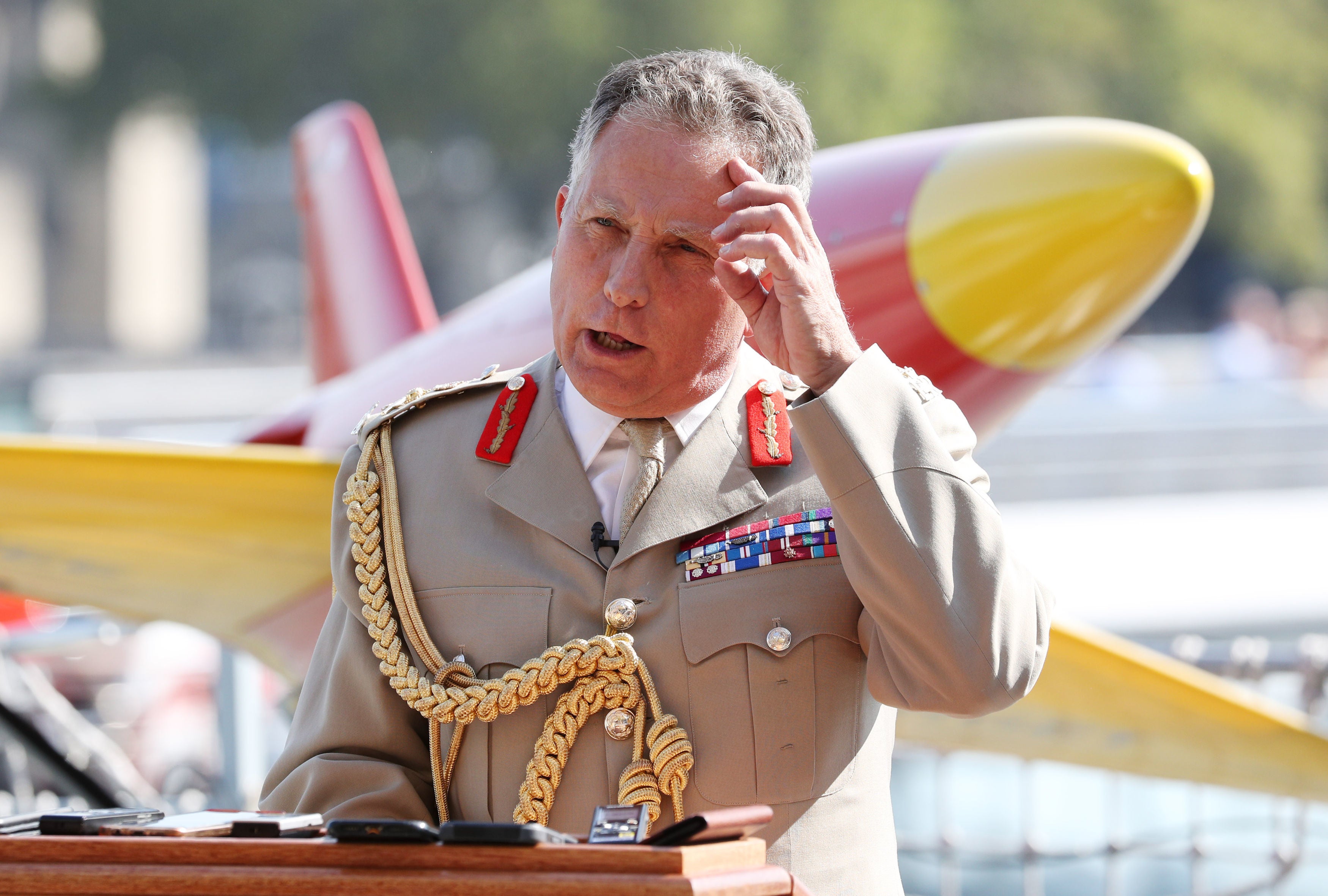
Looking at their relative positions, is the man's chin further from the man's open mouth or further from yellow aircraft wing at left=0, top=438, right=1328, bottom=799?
yellow aircraft wing at left=0, top=438, right=1328, bottom=799

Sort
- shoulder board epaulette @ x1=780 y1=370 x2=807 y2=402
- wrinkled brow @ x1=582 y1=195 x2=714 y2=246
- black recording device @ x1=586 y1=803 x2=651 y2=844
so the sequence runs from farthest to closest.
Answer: shoulder board epaulette @ x1=780 y1=370 x2=807 y2=402 < wrinkled brow @ x1=582 y1=195 x2=714 y2=246 < black recording device @ x1=586 y1=803 x2=651 y2=844

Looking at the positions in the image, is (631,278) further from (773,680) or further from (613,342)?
(773,680)

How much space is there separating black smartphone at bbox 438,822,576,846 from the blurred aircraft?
2366 mm

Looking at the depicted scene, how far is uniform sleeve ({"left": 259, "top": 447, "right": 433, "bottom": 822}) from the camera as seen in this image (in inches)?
60.7

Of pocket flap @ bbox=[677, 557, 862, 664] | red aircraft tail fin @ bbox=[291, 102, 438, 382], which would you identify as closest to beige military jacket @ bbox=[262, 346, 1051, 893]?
pocket flap @ bbox=[677, 557, 862, 664]

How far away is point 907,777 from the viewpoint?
753cm

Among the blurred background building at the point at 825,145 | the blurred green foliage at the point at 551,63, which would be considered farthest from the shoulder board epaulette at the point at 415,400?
the blurred green foliage at the point at 551,63

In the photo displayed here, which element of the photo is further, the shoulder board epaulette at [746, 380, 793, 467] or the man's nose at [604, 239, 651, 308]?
the shoulder board epaulette at [746, 380, 793, 467]

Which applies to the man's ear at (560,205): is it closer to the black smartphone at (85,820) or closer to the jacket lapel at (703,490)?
the jacket lapel at (703,490)

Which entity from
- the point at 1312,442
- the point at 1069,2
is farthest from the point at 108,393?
the point at 1069,2

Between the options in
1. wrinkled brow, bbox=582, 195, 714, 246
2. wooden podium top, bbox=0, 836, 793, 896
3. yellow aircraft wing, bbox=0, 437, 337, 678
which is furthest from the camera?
yellow aircraft wing, bbox=0, 437, 337, 678

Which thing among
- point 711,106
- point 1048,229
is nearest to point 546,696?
point 711,106

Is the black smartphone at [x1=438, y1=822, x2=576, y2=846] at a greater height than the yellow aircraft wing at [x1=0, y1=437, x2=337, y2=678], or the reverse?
the yellow aircraft wing at [x1=0, y1=437, x2=337, y2=678]

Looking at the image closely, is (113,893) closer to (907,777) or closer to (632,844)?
(632,844)
